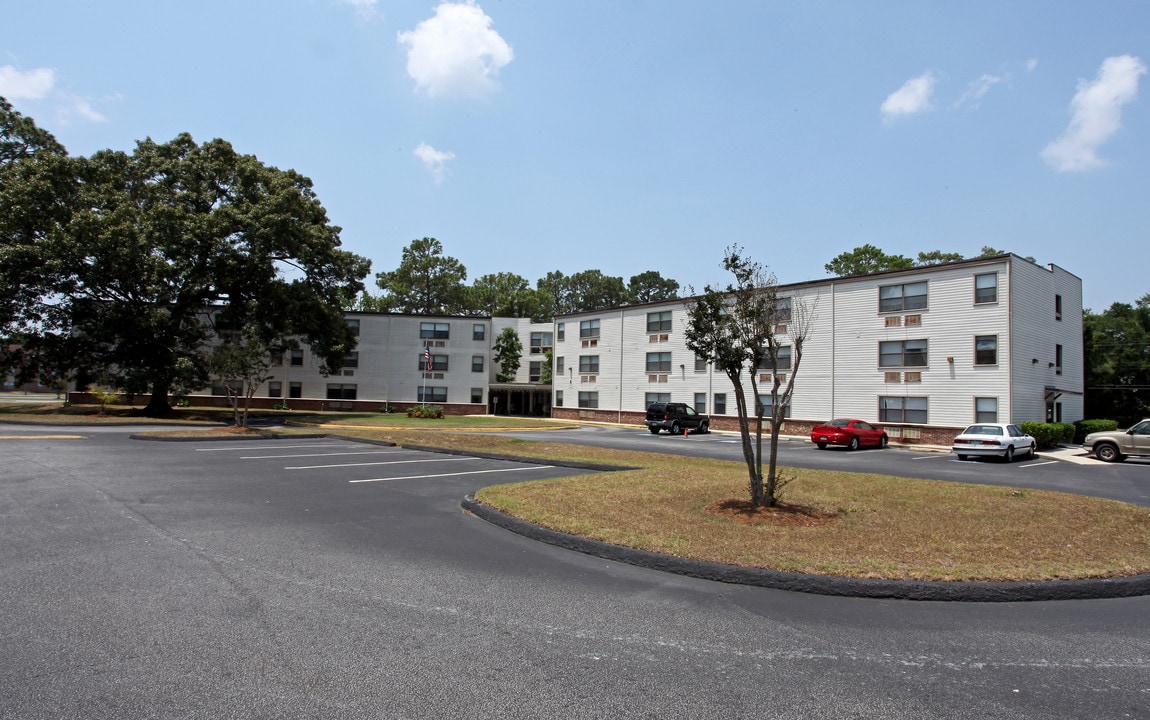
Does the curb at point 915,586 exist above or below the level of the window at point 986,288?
below

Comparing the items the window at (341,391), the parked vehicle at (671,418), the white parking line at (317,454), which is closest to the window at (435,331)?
the window at (341,391)

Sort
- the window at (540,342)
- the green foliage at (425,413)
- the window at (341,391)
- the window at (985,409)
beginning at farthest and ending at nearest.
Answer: the window at (540,342)
the window at (341,391)
the green foliage at (425,413)
the window at (985,409)

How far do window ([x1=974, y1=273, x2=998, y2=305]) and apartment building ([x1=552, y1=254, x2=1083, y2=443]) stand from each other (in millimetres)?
42

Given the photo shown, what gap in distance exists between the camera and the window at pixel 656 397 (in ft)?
144

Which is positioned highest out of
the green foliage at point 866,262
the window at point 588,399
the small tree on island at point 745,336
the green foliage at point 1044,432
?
the green foliage at point 866,262

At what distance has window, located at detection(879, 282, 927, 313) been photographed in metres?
32.0

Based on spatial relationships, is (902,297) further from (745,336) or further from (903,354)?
(745,336)

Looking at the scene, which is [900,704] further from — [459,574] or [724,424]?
[724,424]

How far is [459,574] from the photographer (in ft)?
21.2

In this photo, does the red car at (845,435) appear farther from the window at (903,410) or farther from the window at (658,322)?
the window at (658,322)

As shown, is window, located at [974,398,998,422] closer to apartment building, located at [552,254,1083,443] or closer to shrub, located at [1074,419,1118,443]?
apartment building, located at [552,254,1083,443]

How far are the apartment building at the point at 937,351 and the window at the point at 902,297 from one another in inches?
1.9

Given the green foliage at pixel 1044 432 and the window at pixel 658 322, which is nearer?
the green foliage at pixel 1044 432

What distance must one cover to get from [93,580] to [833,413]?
1364 inches
